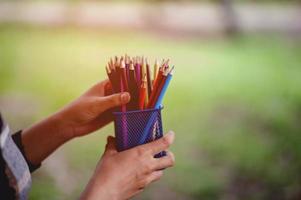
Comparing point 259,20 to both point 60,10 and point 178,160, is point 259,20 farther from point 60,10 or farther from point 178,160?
point 60,10

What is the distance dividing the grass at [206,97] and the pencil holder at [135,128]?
747mm

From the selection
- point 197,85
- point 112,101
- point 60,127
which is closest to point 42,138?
point 60,127

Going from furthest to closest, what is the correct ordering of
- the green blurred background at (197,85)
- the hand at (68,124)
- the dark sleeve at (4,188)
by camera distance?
the green blurred background at (197,85), the hand at (68,124), the dark sleeve at (4,188)

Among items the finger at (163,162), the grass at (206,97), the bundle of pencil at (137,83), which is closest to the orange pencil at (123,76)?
the bundle of pencil at (137,83)

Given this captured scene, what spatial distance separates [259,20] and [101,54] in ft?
1.61

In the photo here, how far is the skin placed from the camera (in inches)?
27.8

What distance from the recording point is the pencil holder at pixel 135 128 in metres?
0.75

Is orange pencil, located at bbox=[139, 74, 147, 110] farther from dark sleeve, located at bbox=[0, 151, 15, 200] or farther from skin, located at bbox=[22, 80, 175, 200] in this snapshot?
dark sleeve, located at bbox=[0, 151, 15, 200]

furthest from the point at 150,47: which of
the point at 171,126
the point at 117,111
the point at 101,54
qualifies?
the point at 117,111

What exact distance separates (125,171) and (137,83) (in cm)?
15

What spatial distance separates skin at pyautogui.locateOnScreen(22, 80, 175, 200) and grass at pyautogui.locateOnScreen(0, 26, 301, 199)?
62 cm

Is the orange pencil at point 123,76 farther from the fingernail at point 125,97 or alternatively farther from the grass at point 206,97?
the grass at point 206,97

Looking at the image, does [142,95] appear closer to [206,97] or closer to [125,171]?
[125,171]

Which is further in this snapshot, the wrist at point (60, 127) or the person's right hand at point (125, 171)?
the wrist at point (60, 127)
